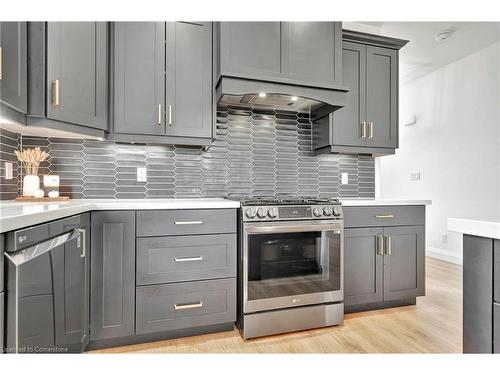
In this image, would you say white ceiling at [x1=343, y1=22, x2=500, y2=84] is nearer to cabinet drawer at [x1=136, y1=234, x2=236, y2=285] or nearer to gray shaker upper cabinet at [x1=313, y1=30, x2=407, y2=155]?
gray shaker upper cabinet at [x1=313, y1=30, x2=407, y2=155]

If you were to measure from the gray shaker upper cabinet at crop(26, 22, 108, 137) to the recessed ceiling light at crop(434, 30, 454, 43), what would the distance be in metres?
3.44

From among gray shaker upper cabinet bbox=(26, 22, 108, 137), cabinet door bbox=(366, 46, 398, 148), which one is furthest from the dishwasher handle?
cabinet door bbox=(366, 46, 398, 148)

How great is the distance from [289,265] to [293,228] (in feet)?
0.87

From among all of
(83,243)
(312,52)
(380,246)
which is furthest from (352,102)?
(83,243)

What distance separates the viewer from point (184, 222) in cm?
182

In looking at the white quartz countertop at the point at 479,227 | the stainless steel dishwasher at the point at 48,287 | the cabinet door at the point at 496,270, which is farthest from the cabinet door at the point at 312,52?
the stainless steel dishwasher at the point at 48,287

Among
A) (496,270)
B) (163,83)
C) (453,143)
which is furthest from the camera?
(453,143)

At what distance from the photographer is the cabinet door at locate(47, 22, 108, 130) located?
5.28 feet

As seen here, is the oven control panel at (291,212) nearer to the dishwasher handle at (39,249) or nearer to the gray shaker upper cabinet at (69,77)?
the dishwasher handle at (39,249)

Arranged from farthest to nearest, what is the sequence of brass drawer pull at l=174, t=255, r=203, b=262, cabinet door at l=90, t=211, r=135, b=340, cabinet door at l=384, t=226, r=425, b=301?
cabinet door at l=384, t=226, r=425, b=301 → brass drawer pull at l=174, t=255, r=203, b=262 → cabinet door at l=90, t=211, r=135, b=340

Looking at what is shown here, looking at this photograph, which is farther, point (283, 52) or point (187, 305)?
point (283, 52)

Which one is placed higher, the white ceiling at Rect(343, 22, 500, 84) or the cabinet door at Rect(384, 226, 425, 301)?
the white ceiling at Rect(343, 22, 500, 84)

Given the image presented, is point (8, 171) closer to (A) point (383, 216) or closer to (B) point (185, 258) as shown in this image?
(B) point (185, 258)
